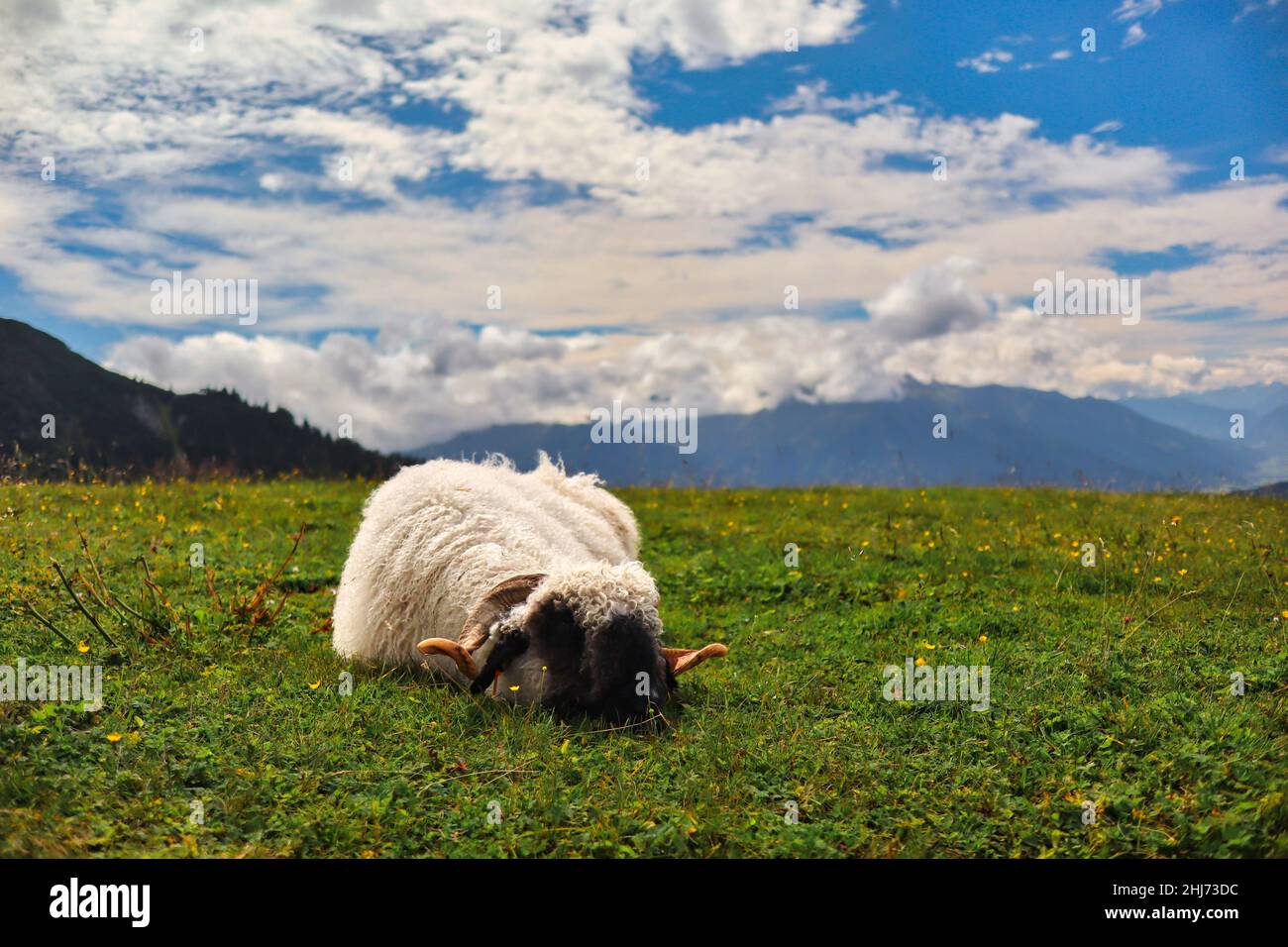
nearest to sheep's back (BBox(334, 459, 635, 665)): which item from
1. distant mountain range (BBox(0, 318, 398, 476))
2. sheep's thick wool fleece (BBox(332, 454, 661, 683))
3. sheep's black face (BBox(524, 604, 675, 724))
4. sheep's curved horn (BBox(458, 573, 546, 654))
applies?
sheep's thick wool fleece (BBox(332, 454, 661, 683))

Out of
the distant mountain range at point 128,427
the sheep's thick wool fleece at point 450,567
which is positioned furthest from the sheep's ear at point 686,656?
the distant mountain range at point 128,427

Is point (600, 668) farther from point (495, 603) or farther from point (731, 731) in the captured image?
point (495, 603)

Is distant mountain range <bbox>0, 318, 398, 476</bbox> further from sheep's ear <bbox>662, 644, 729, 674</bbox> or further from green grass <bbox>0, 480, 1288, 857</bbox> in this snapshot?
sheep's ear <bbox>662, 644, 729, 674</bbox>

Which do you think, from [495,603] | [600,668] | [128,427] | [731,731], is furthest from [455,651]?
[128,427]

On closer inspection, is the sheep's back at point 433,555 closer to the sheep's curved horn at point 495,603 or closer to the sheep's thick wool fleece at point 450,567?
the sheep's thick wool fleece at point 450,567

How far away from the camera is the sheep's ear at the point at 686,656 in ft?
23.5

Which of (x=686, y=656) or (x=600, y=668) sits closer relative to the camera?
(x=600, y=668)

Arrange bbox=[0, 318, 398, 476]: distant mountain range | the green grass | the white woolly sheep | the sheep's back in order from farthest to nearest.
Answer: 1. bbox=[0, 318, 398, 476]: distant mountain range
2. the sheep's back
3. the white woolly sheep
4. the green grass

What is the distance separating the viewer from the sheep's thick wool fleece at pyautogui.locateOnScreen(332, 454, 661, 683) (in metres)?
6.96

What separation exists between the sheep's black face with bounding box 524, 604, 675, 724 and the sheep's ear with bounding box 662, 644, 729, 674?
357 millimetres

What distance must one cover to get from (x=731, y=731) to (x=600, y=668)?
1041mm

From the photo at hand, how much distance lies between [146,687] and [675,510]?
10.7 meters

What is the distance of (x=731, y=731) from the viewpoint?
6398 millimetres
